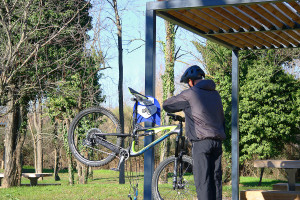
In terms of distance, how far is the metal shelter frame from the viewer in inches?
210

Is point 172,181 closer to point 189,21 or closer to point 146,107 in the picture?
point 146,107

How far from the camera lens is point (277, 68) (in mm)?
19359

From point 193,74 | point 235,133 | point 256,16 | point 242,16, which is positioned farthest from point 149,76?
point 235,133

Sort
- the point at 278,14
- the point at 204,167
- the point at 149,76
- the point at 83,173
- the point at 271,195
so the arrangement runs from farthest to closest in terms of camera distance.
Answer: the point at 83,173 < the point at 271,195 < the point at 278,14 < the point at 149,76 < the point at 204,167

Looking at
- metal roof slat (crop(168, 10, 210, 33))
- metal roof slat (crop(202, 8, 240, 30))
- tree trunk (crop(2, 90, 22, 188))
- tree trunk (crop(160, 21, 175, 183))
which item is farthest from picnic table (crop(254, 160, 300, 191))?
tree trunk (crop(160, 21, 175, 183))

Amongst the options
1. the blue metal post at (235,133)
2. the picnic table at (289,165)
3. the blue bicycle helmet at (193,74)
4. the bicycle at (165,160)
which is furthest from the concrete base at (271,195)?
the blue bicycle helmet at (193,74)

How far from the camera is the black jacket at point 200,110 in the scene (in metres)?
4.68

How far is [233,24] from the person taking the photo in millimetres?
6922

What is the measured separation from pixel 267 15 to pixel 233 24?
2.19 feet

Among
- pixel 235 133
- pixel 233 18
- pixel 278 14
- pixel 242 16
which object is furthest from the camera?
pixel 235 133

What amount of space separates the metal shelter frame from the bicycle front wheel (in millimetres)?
139

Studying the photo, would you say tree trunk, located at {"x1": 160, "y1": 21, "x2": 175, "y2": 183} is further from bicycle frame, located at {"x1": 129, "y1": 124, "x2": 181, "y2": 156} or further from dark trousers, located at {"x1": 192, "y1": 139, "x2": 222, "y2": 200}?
dark trousers, located at {"x1": 192, "y1": 139, "x2": 222, "y2": 200}

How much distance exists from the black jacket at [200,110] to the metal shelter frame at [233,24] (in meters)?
0.63

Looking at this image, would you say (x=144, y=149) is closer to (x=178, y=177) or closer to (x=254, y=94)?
(x=178, y=177)
